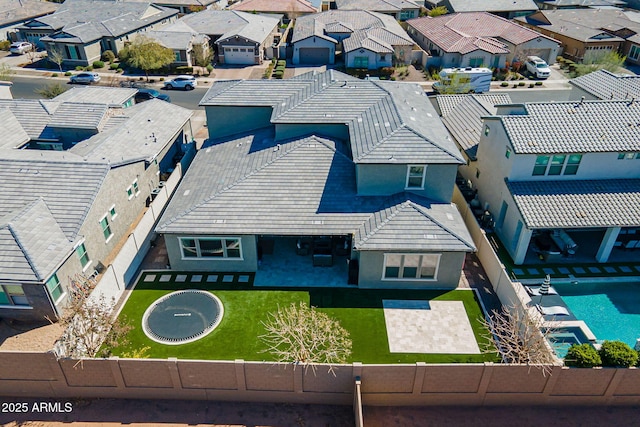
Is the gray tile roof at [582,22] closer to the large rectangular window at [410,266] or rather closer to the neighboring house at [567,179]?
the neighboring house at [567,179]

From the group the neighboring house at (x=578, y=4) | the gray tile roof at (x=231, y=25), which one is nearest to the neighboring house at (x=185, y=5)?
the gray tile roof at (x=231, y=25)

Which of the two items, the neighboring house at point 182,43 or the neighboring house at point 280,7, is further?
the neighboring house at point 280,7

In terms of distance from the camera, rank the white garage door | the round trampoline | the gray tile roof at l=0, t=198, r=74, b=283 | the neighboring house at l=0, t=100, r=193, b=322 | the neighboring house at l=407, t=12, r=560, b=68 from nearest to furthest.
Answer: the gray tile roof at l=0, t=198, r=74, b=283
the neighboring house at l=0, t=100, r=193, b=322
the round trampoline
the neighboring house at l=407, t=12, r=560, b=68
the white garage door

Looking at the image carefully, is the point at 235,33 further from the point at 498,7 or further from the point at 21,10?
the point at 498,7

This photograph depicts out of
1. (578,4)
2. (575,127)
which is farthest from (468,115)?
(578,4)

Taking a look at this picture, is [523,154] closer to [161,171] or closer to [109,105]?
[161,171]

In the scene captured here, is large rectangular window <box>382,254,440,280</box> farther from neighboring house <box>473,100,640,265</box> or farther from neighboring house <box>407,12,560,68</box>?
neighboring house <box>407,12,560,68</box>

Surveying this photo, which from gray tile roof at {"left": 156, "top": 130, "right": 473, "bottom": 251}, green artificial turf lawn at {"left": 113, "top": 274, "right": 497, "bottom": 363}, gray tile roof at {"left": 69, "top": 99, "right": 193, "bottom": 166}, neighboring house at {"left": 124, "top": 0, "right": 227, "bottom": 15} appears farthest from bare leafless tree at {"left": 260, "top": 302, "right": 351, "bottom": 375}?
neighboring house at {"left": 124, "top": 0, "right": 227, "bottom": 15}

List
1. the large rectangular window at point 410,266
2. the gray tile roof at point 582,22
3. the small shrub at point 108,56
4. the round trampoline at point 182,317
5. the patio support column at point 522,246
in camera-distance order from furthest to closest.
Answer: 1. the gray tile roof at point 582,22
2. the small shrub at point 108,56
3. the patio support column at point 522,246
4. the large rectangular window at point 410,266
5. the round trampoline at point 182,317
